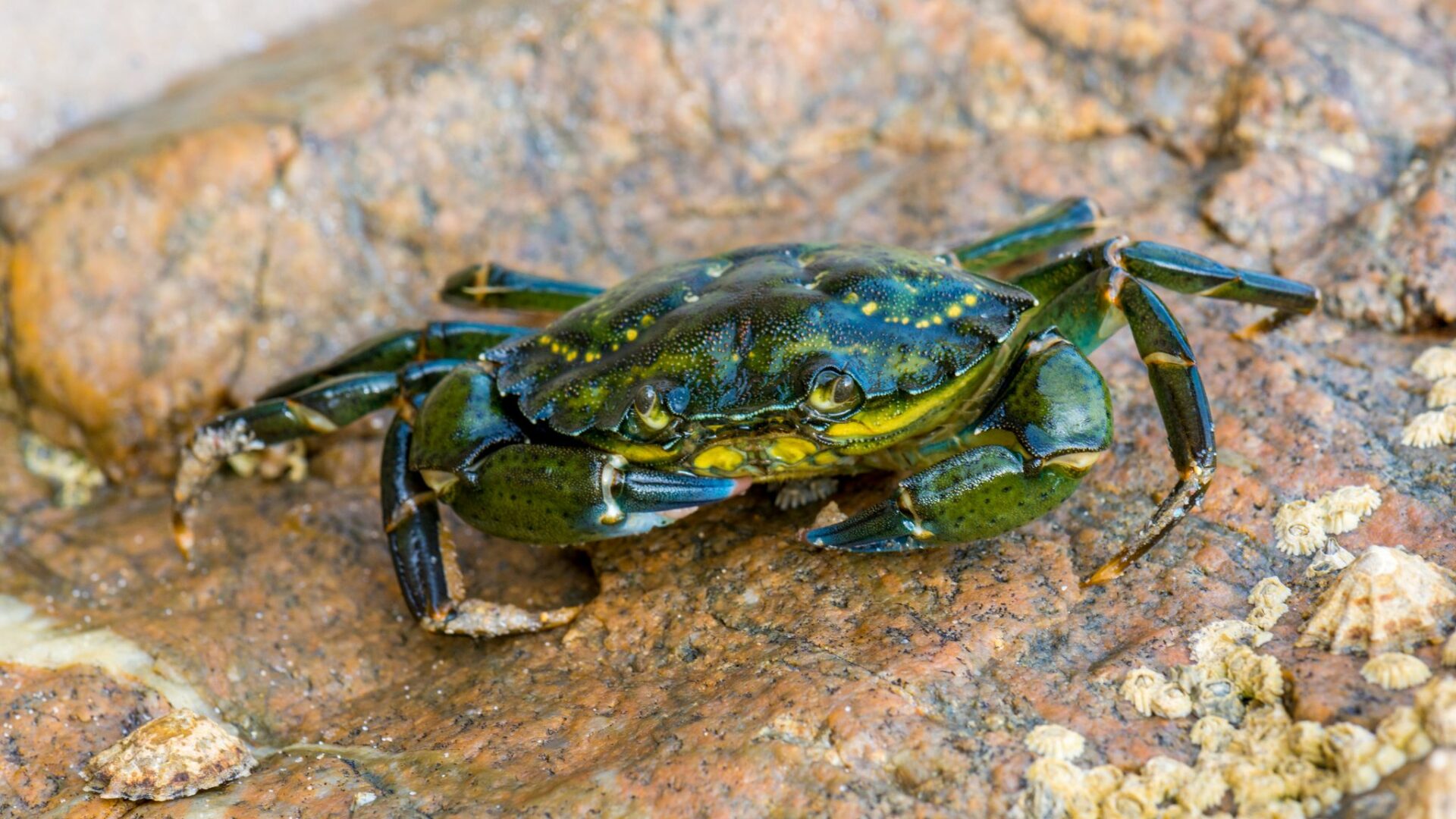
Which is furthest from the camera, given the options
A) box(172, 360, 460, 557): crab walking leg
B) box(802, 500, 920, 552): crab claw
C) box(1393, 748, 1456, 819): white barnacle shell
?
box(172, 360, 460, 557): crab walking leg

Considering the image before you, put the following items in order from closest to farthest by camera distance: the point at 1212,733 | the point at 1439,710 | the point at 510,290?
the point at 1439,710
the point at 1212,733
the point at 510,290

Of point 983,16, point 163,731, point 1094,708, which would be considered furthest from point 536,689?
point 983,16

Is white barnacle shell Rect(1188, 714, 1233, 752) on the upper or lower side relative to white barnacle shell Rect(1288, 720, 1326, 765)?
lower

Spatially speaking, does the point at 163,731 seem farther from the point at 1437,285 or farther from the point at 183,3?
the point at 183,3

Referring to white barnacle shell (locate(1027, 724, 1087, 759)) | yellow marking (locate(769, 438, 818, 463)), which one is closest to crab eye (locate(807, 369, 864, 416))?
yellow marking (locate(769, 438, 818, 463))

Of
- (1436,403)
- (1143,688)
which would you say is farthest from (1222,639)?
(1436,403)

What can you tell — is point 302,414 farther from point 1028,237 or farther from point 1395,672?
point 1395,672

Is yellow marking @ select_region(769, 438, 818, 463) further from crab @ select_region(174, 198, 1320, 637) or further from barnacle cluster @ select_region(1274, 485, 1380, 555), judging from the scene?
barnacle cluster @ select_region(1274, 485, 1380, 555)
